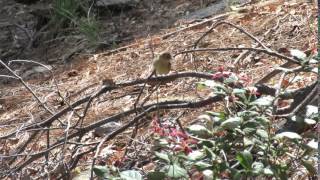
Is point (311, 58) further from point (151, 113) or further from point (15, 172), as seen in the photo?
point (15, 172)

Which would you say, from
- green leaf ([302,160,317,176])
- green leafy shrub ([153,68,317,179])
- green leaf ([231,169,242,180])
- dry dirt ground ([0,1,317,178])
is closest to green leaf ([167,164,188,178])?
green leafy shrub ([153,68,317,179])

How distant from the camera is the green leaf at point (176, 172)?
5.18 feet

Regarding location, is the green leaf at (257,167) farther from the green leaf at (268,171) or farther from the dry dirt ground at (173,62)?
the dry dirt ground at (173,62)

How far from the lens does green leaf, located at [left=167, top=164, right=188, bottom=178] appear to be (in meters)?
1.58

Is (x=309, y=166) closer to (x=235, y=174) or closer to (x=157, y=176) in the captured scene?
(x=235, y=174)

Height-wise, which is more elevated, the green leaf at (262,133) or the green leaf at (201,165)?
the green leaf at (262,133)

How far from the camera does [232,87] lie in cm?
194

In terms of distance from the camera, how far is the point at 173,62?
363 centimetres

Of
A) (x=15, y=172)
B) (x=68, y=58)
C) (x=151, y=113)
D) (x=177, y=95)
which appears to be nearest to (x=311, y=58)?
(x=151, y=113)

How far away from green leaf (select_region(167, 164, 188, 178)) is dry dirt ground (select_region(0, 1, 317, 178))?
3.85 ft

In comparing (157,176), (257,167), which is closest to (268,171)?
(257,167)

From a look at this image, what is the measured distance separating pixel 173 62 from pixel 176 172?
2067 millimetres

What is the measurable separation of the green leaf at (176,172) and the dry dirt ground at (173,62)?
117 cm

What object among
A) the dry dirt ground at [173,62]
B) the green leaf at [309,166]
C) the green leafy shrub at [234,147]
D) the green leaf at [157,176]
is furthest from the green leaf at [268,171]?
the dry dirt ground at [173,62]
